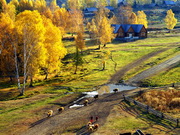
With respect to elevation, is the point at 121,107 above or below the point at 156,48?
below

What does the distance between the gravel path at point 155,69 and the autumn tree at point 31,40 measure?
805 inches

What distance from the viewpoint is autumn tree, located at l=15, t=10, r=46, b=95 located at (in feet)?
143

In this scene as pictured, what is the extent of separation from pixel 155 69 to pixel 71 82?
72.1ft

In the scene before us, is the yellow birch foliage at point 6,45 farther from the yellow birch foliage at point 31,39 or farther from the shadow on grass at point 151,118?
the shadow on grass at point 151,118

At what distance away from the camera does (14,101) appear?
40.2 meters

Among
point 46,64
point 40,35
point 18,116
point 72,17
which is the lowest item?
point 18,116

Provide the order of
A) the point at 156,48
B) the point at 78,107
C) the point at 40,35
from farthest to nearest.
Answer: the point at 156,48
the point at 40,35
the point at 78,107

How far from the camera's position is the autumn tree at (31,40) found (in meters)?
43.5

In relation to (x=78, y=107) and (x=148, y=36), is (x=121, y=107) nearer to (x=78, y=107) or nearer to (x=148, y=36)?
(x=78, y=107)

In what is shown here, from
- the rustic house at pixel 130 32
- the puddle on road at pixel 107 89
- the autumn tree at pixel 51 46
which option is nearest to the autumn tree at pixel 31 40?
the autumn tree at pixel 51 46

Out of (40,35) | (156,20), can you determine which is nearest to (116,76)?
(40,35)

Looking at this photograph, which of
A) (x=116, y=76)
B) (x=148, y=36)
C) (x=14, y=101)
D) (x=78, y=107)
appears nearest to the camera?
(x=78, y=107)

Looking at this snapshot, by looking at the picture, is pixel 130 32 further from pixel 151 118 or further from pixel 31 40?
pixel 151 118

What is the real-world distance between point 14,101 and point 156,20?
145 m
